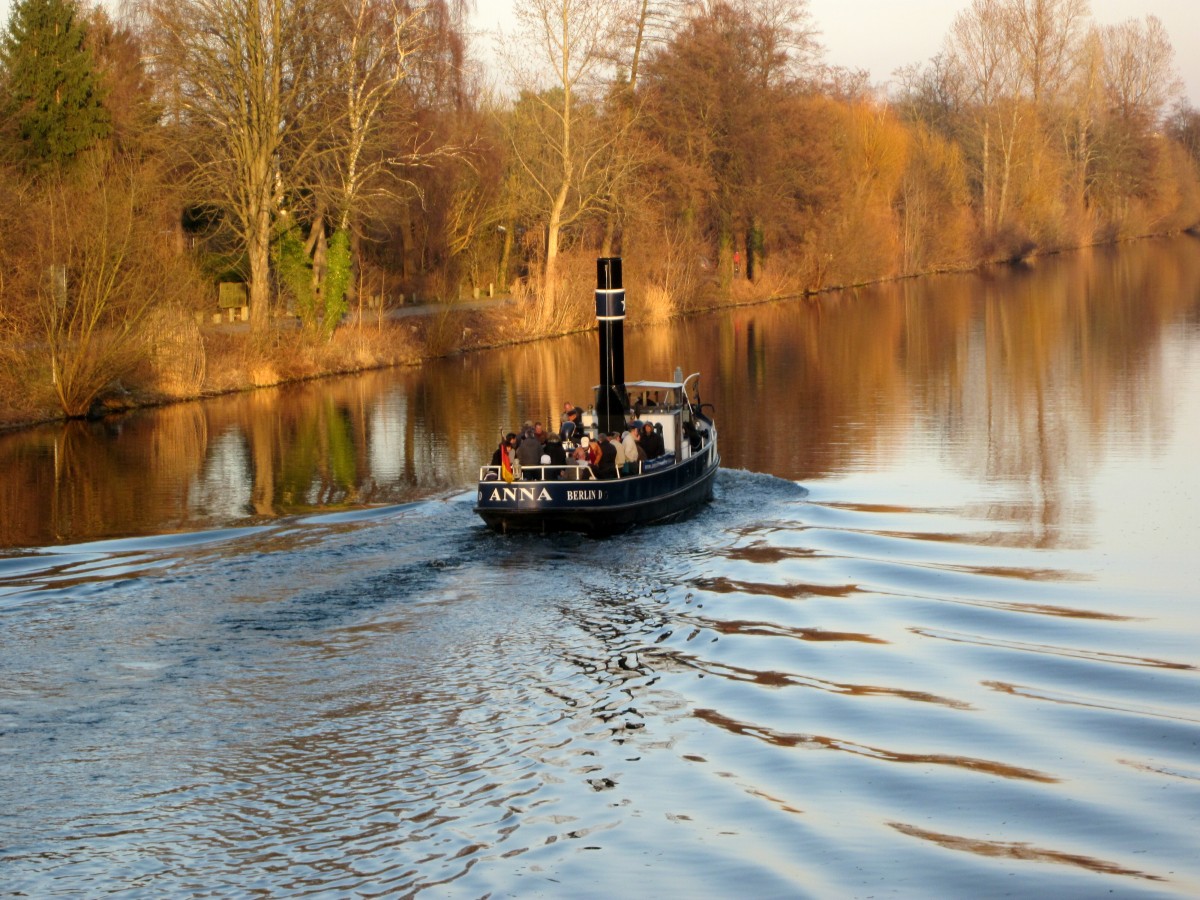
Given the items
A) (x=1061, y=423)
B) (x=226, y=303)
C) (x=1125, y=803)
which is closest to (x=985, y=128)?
(x=226, y=303)

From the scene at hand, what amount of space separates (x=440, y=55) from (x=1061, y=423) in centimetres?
3107

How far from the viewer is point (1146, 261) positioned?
8975cm

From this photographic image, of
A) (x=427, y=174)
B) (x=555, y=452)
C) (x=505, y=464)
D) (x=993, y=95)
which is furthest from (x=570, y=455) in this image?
(x=993, y=95)

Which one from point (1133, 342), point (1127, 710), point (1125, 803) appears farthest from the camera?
point (1133, 342)

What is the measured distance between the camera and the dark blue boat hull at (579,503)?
21.0m

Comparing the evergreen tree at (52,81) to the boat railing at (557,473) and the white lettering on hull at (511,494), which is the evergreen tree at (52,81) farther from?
the white lettering on hull at (511,494)

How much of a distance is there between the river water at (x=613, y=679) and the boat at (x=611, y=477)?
0.51 m

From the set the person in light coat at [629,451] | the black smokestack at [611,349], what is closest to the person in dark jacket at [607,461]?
the person in light coat at [629,451]

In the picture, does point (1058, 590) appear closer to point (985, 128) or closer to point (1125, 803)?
point (1125, 803)

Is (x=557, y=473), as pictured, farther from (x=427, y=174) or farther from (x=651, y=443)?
(x=427, y=174)

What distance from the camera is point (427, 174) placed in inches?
2381

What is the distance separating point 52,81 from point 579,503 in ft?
109

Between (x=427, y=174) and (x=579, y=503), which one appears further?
(x=427, y=174)

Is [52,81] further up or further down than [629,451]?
further up
